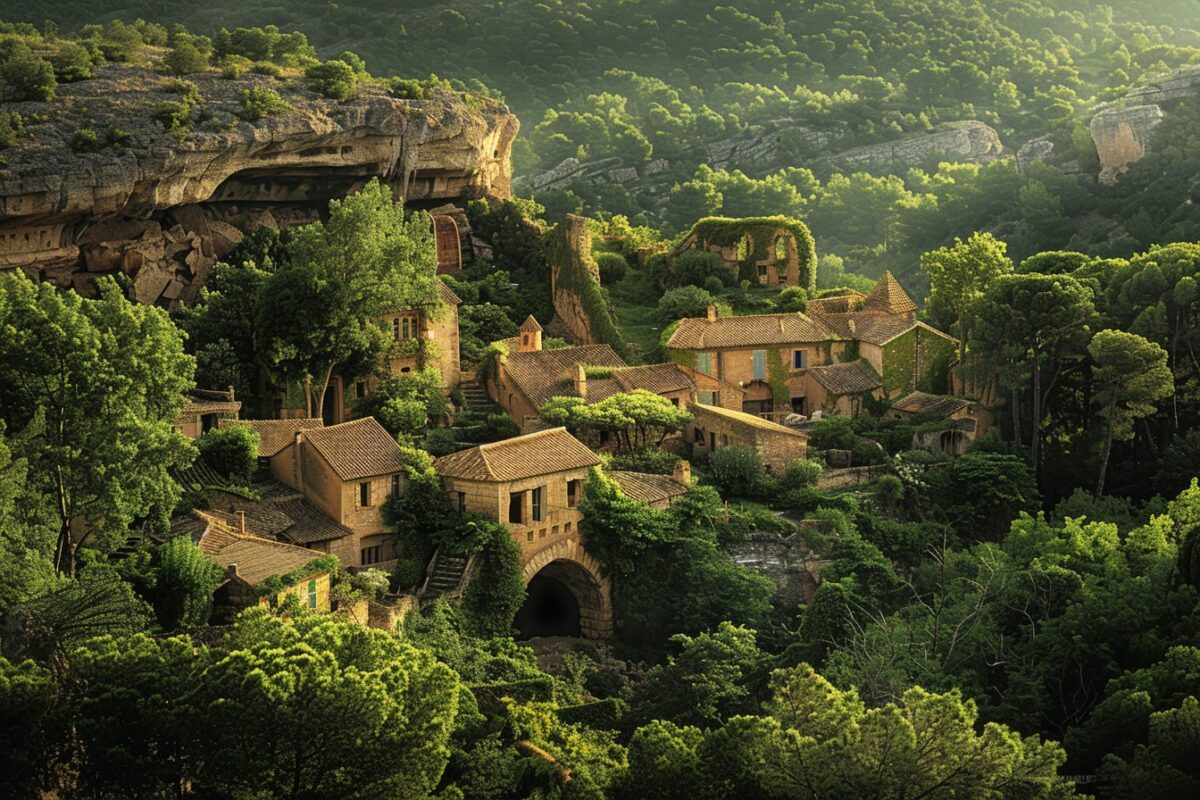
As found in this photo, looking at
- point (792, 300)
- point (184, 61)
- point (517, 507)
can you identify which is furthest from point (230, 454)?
point (792, 300)

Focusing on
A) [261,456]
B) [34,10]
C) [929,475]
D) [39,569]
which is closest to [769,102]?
[34,10]

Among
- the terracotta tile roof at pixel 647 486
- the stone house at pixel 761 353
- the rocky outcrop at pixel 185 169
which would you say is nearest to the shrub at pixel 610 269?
the rocky outcrop at pixel 185 169

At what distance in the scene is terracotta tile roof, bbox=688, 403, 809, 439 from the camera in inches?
2064

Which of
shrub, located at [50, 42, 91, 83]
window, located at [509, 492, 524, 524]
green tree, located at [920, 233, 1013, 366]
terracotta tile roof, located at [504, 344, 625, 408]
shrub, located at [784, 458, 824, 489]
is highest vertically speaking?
shrub, located at [50, 42, 91, 83]

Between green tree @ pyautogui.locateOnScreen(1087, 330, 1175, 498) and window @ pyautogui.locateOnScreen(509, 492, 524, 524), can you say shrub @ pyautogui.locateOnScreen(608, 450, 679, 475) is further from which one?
green tree @ pyautogui.locateOnScreen(1087, 330, 1175, 498)

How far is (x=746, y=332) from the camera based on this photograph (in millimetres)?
57031

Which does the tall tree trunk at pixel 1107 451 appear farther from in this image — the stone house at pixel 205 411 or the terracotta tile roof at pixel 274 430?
the stone house at pixel 205 411

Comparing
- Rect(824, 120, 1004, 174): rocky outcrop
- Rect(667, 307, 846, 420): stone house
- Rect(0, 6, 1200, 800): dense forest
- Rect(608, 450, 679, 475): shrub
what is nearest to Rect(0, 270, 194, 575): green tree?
Rect(0, 6, 1200, 800): dense forest

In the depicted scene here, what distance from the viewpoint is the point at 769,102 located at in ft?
374

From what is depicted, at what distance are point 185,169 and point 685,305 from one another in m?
14.6

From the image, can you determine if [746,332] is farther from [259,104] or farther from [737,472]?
[259,104]

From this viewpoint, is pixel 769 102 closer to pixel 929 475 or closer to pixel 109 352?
pixel 929 475

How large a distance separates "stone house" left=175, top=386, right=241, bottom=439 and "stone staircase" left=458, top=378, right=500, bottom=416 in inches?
255

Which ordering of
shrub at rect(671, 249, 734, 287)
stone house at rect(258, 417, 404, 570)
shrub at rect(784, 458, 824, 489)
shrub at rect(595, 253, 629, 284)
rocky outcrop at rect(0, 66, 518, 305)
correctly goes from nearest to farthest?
stone house at rect(258, 417, 404, 570)
shrub at rect(784, 458, 824, 489)
rocky outcrop at rect(0, 66, 518, 305)
shrub at rect(671, 249, 734, 287)
shrub at rect(595, 253, 629, 284)
